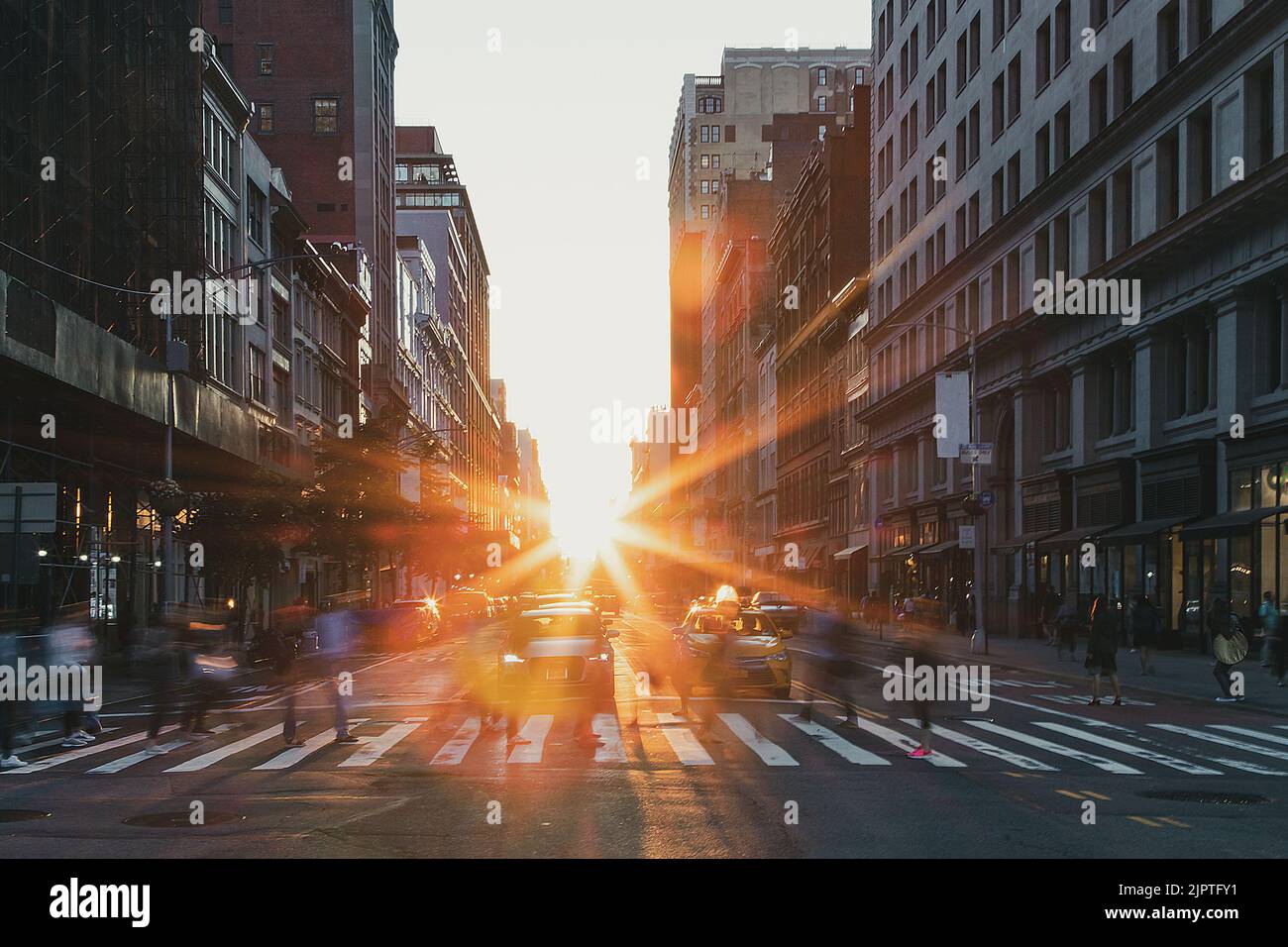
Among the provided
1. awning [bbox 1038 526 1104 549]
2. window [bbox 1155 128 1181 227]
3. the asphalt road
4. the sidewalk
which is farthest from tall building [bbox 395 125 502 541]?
the asphalt road

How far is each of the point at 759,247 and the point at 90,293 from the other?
8951 cm

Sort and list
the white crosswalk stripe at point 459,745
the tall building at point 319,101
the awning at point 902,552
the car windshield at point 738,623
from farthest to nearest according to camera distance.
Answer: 1. the tall building at point 319,101
2. the awning at point 902,552
3. the car windshield at point 738,623
4. the white crosswalk stripe at point 459,745

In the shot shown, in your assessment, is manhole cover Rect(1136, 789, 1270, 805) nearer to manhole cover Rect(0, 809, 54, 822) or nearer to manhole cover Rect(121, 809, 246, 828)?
manhole cover Rect(121, 809, 246, 828)

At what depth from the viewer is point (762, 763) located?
15.1 metres

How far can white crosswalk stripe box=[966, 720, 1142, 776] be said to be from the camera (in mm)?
14995

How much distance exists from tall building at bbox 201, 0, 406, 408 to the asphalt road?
70.4 m

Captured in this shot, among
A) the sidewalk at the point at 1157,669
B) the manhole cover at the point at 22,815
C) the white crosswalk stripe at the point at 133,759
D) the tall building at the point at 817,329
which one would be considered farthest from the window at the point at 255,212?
the manhole cover at the point at 22,815

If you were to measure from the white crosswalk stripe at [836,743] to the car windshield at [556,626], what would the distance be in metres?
3.39

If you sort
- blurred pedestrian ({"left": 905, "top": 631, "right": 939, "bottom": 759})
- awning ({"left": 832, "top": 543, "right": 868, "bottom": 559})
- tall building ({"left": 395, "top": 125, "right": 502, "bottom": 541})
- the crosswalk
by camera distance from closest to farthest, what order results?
1. the crosswalk
2. blurred pedestrian ({"left": 905, "top": 631, "right": 939, "bottom": 759})
3. awning ({"left": 832, "top": 543, "right": 868, "bottom": 559})
4. tall building ({"left": 395, "top": 125, "right": 502, "bottom": 541})

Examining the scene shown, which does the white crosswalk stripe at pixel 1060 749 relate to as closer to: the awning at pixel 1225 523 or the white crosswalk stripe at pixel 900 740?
the white crosswalk stripe at pixel 900 740

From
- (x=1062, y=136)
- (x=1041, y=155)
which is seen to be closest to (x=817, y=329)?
(x=1041, y=155)

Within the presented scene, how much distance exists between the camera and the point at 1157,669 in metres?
31.9

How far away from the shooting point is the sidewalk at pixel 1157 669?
23994 millimetres
